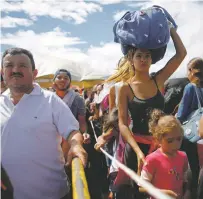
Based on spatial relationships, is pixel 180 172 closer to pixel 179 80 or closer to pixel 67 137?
pixel 67 137

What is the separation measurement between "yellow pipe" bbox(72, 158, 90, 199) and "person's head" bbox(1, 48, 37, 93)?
0.70m

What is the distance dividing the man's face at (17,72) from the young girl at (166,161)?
0.86 m

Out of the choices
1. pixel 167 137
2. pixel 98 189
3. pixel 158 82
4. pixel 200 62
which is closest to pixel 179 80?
pixel 200 62

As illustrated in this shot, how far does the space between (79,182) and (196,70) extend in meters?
2.17

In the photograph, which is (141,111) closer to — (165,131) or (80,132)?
(165,131)

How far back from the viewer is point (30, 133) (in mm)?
2096

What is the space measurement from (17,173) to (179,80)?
9.62 ft

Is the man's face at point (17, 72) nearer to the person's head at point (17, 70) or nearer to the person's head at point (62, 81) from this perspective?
the person's head at point (17, 70)

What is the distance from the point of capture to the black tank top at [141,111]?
2363mm

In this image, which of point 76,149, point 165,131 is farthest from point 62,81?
point 76,149

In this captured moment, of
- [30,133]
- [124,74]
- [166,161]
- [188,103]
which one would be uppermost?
[124,74]

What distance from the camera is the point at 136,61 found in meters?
2.41

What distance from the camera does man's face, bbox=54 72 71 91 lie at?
4.93 m

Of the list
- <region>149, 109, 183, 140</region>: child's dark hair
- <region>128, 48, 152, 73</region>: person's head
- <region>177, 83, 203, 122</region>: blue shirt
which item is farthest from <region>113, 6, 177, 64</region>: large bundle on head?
<region>177, 83, 203, 122</region>: blue shirt
